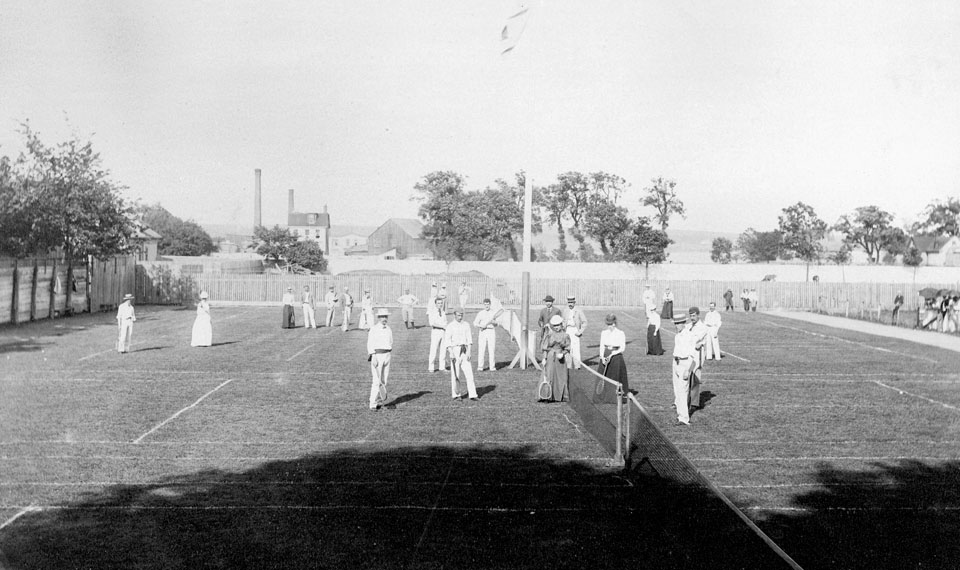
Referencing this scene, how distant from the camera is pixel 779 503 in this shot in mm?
9648

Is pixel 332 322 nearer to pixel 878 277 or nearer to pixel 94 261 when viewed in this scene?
pixel 94 261

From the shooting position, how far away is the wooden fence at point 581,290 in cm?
5106

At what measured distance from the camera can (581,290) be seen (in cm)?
5381

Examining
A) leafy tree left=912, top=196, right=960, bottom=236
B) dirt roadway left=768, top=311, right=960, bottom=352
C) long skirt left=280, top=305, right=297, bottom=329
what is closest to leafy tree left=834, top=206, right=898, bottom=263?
leafy tree left=912, top=196, right=960, bottom=236

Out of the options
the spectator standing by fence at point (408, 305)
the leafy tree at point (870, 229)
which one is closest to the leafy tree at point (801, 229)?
the leafy tree at point (870, 229)

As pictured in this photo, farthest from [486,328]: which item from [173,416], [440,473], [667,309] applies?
[667,309]

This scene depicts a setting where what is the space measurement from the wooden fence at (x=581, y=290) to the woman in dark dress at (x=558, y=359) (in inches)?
1383

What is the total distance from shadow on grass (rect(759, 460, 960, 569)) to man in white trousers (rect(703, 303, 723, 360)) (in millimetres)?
10742

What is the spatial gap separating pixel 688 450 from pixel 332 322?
24.2 m

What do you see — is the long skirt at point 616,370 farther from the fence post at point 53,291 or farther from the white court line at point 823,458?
the fence post at point 53,291

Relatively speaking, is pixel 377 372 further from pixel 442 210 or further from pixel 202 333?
pixel 442 210

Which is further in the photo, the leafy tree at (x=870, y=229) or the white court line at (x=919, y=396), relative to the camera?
the leafy tree at (x=870, y=229)

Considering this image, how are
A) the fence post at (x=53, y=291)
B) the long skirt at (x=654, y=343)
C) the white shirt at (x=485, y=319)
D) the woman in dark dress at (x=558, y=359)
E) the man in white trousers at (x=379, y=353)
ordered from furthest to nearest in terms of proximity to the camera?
1. the fence post at (x=53, y=291)
2. the long skirt at (x=654, y=343)
3. the white shirt at (x=485, y=319)
4. the woman in dark dress at (x=558, y=359)
5. the man in white trousers at (x=379, y=353)

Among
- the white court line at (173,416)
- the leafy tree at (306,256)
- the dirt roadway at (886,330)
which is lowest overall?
the white court line at (173,416)
